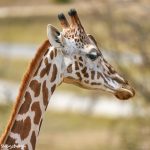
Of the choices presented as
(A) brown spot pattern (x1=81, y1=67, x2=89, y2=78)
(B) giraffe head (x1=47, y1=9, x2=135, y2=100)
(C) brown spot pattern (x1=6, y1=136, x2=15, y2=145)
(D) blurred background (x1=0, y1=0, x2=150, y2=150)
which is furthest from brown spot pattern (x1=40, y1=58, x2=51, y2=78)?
(D) blurred background (x1=0, y1=0, x2=150, y2=150)

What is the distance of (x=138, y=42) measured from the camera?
12500mm

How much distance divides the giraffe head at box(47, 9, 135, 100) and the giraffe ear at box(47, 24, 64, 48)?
12 millimetres

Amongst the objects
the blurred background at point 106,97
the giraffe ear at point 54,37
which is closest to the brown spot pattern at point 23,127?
the giraffe ear at point 54,37

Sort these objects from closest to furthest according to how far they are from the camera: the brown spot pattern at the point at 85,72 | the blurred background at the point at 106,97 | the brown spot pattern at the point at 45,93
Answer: the brown spot pattern at the point at 45,93 < the brown spot pattern at the point at 85,72 < the blurred background at the point at 106,97

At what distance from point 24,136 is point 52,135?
33.0 feet

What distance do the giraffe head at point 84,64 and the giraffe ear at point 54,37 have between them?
1cm

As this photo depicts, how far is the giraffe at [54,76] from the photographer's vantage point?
5719 mm

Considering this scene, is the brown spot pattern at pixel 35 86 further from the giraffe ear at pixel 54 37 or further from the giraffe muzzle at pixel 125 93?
the giraffe muzzle at pixel 125 93

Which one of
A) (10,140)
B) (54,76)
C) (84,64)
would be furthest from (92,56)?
(10,140)

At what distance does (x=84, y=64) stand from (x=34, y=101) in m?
0.49

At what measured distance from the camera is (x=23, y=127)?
575 cm

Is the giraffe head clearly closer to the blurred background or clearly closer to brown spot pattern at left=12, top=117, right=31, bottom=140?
brown spot pattern at left=12, top=117, right=31, bottom=140

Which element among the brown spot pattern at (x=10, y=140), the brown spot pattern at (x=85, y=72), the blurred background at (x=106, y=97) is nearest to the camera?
the brown spot pattern at (x=10, y=140)

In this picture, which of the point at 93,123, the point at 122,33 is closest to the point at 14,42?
the point at 93,123
